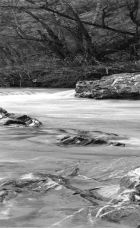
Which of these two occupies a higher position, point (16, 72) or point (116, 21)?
point (116, 21)

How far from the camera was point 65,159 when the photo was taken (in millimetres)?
4668

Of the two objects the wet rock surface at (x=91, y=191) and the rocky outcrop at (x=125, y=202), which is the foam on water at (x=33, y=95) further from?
the rocky outcrop at (x=125, y=202)

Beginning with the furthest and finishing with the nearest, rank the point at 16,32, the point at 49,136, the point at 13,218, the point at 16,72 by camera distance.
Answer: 1. the point at 16,32
2. the point at 16,72
3. the point at 49,136
4. the point at 13,218

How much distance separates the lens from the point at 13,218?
2.89m

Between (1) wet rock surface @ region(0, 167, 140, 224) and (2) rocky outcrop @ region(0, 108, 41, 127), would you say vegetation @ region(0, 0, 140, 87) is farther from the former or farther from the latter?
(1) wet rock surface @ region(0, 167, 140, 224)

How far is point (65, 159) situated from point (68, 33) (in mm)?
13604

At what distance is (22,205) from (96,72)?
1219 centimetres

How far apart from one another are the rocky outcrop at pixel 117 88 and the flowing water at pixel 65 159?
103 cm

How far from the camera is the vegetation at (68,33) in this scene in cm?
1698

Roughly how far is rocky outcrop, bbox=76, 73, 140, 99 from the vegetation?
163 inches

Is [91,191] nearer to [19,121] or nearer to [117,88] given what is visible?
[19,121]

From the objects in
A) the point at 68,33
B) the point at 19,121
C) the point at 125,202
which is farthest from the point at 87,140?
the point at 68,33

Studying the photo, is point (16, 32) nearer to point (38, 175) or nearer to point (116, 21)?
point (116, 21)

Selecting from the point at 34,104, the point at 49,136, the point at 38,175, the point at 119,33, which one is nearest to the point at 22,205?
the point at 38,175
